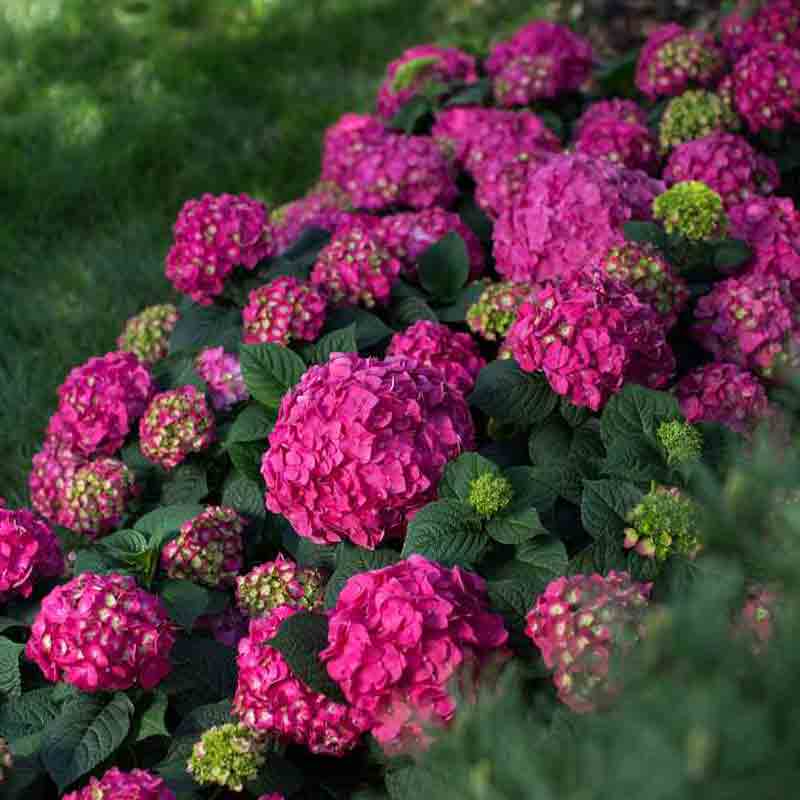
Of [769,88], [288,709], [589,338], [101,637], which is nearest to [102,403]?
[101,637]

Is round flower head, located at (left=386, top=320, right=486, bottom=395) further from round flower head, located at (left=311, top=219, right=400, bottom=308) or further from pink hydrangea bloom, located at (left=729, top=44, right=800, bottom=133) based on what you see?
pink hydrangea bloom, located at (left=729, top=44, right=800, bottom=133)

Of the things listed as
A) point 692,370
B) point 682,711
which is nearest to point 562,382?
point 692,370

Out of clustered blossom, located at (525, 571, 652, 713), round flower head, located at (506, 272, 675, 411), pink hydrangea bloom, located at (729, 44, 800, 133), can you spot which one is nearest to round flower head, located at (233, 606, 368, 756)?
clustered blossom, located at (525, 571, 652, 713)

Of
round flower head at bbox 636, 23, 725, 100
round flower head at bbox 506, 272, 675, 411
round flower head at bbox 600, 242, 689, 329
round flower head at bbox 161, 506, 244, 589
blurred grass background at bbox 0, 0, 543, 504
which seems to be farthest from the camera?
blurred grass background at bbox 0, 0, 543, 504

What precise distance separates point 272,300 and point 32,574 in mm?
777

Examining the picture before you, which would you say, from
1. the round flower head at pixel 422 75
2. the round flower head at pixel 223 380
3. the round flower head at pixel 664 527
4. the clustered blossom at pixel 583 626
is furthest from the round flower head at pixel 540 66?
the clustered blossom at pixel 583 626

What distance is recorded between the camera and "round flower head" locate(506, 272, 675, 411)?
80.0 inches

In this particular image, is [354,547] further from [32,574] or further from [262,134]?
[262,134]

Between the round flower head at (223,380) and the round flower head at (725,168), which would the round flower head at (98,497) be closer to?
the round flower head at (223,380)

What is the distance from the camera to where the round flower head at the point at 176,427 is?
240cm

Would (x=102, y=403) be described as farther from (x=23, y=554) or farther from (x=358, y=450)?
(x=358, y=450)

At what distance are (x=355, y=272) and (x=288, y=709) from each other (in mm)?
1174

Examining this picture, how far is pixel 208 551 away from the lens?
7.04 feet

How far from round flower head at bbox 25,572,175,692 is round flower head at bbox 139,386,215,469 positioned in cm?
55
